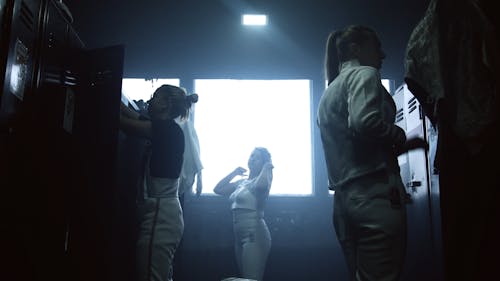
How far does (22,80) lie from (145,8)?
10.9 ft

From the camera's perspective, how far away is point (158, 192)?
212cm

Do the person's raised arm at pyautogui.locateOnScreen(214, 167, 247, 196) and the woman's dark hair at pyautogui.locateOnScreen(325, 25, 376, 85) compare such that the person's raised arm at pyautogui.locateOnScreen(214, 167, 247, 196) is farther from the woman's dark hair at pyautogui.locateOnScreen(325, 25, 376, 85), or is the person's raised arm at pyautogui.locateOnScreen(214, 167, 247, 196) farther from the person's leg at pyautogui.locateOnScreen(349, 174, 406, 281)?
the person's leg at pyautogui.locateOnScreen(349, 174, 406, 281)

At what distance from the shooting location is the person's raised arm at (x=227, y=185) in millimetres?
4648

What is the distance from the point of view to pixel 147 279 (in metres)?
1.99

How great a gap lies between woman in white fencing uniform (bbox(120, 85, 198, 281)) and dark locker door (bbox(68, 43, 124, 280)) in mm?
182

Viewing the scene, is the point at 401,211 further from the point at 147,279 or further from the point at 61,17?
the point at 61,17

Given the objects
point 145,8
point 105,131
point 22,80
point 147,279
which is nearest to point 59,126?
point 105,131

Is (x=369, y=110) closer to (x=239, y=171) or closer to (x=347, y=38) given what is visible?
(x=347, y=38)

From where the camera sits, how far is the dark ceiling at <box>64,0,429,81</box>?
4609 millimetres

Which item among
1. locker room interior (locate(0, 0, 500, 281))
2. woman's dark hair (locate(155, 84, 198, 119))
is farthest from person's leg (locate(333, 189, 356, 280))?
woman's dark hair (locate(155, 84, 198, 119))

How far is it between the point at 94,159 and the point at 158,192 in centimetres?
34

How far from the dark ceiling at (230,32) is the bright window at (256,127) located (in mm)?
178

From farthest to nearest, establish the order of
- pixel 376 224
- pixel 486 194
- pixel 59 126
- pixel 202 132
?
pixel 202 132
pixel 59 126
pixel 486 194
pixel 376 224

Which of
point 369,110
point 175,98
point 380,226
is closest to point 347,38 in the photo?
point 369,110
